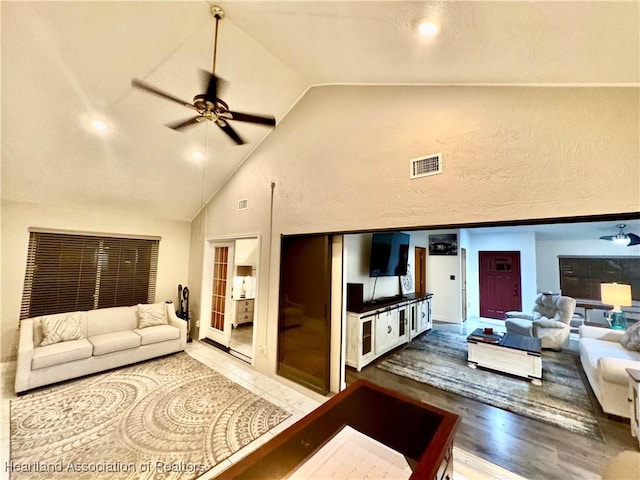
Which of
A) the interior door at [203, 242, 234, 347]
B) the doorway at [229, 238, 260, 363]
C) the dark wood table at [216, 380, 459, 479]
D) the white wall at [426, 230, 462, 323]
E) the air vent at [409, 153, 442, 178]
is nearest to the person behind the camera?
the dark wood table at [216, 380, 459, 479]

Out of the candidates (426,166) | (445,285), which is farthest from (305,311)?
(445,285)

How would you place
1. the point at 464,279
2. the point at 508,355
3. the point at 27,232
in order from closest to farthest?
1. the point at 508,355
2. the point at 27,232
3. the point at 464,279

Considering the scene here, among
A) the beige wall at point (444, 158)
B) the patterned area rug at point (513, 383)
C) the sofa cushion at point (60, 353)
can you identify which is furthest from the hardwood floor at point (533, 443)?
the sofa cushion at point (60, 353)

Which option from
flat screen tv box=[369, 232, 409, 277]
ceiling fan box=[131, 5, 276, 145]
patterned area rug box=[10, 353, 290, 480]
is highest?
ceiling fan box=[131, 5, 276, 145]

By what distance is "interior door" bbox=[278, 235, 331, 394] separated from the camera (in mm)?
3189

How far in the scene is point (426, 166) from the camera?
95.8 inches

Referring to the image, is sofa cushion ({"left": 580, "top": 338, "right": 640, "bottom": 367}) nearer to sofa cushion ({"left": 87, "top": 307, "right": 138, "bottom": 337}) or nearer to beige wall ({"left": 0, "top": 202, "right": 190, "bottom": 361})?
sofa cushion ({"left": 87, "top": 307, "right": 138, "bottom": 337})

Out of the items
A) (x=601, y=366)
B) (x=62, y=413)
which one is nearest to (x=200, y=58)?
(x=62, y=413)

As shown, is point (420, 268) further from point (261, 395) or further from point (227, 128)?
point (227, 128)

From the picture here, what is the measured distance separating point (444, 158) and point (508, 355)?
316cm

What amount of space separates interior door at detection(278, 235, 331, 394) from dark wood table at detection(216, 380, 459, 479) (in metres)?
1.43

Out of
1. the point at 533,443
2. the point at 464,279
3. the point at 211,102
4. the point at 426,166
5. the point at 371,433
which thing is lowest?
the point at 533,443

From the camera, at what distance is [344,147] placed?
3111mm

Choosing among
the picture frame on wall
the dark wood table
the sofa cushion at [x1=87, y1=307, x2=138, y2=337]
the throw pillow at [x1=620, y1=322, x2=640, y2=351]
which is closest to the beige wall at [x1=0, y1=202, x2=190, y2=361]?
the sofa cushion at [x1=87, y1=307, x2=138, y2=337]
